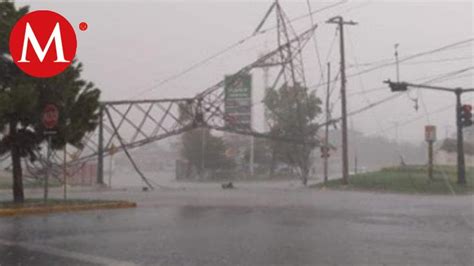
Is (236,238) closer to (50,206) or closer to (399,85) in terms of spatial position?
(50,206)

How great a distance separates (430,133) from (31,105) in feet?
80.7

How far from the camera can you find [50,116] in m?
19.1

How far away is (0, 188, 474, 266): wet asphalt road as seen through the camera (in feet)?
34.3

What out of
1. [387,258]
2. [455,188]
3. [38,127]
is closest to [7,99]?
[38,127]

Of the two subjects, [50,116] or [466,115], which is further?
[466,115]

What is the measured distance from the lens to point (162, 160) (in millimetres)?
95562

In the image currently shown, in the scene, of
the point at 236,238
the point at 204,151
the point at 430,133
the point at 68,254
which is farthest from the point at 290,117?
the point at 68,254

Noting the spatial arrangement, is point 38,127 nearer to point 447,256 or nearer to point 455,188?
point 447,256

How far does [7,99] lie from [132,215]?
15.4ft

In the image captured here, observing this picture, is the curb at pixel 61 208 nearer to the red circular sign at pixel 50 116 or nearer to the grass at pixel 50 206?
the grass at pixel 50 206

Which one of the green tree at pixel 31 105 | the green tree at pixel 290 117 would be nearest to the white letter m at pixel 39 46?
the green tree at pixel 31 105

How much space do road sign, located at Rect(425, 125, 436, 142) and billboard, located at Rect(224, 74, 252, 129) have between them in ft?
51.0

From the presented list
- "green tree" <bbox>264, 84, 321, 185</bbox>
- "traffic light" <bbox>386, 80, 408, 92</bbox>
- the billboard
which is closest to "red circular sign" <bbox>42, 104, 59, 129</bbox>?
"traffic light" <bbox>386, 80, 408, 92</bbox>

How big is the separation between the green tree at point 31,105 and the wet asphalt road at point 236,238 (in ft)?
11.4
